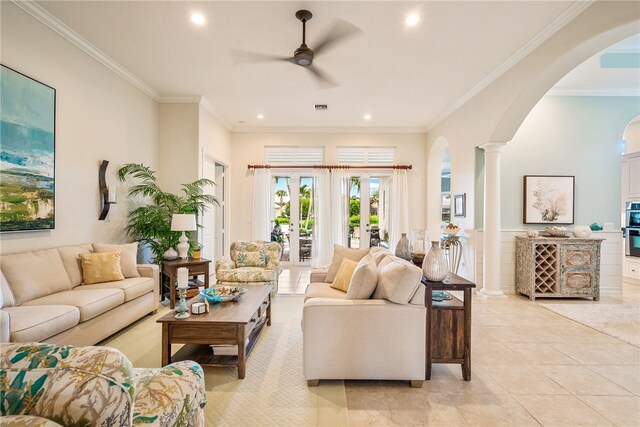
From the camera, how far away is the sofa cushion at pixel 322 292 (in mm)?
2982

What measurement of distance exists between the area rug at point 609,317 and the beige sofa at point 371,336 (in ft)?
8.61

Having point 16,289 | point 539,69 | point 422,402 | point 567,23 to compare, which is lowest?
point 422,402

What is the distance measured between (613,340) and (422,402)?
255 cm

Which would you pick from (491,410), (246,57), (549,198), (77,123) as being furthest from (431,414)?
(549,198)

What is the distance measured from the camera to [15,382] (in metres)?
0.81

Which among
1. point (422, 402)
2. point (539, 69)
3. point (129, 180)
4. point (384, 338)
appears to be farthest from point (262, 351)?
point (539, 69)

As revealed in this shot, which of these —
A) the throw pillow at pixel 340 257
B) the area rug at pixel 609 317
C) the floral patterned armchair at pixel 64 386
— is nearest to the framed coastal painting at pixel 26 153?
the floral patterned armchair at pixel 64 386

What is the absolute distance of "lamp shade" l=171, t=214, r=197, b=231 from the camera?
4.20 m

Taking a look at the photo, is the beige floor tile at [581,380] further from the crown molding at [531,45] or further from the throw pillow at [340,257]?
the crown molding at [531,45]

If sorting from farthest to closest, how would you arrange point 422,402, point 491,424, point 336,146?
point 336,146
point 422,402
point 491,424

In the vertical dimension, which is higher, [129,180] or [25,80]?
[25,80]

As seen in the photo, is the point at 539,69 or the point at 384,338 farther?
the point at 539,69

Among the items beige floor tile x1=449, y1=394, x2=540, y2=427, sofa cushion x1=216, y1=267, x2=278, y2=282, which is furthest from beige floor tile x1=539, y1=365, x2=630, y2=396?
Result: sofa cushion x1=216, y1=267, x2=278, y2=282

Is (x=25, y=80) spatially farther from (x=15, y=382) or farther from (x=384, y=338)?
(x=384, y=338)
